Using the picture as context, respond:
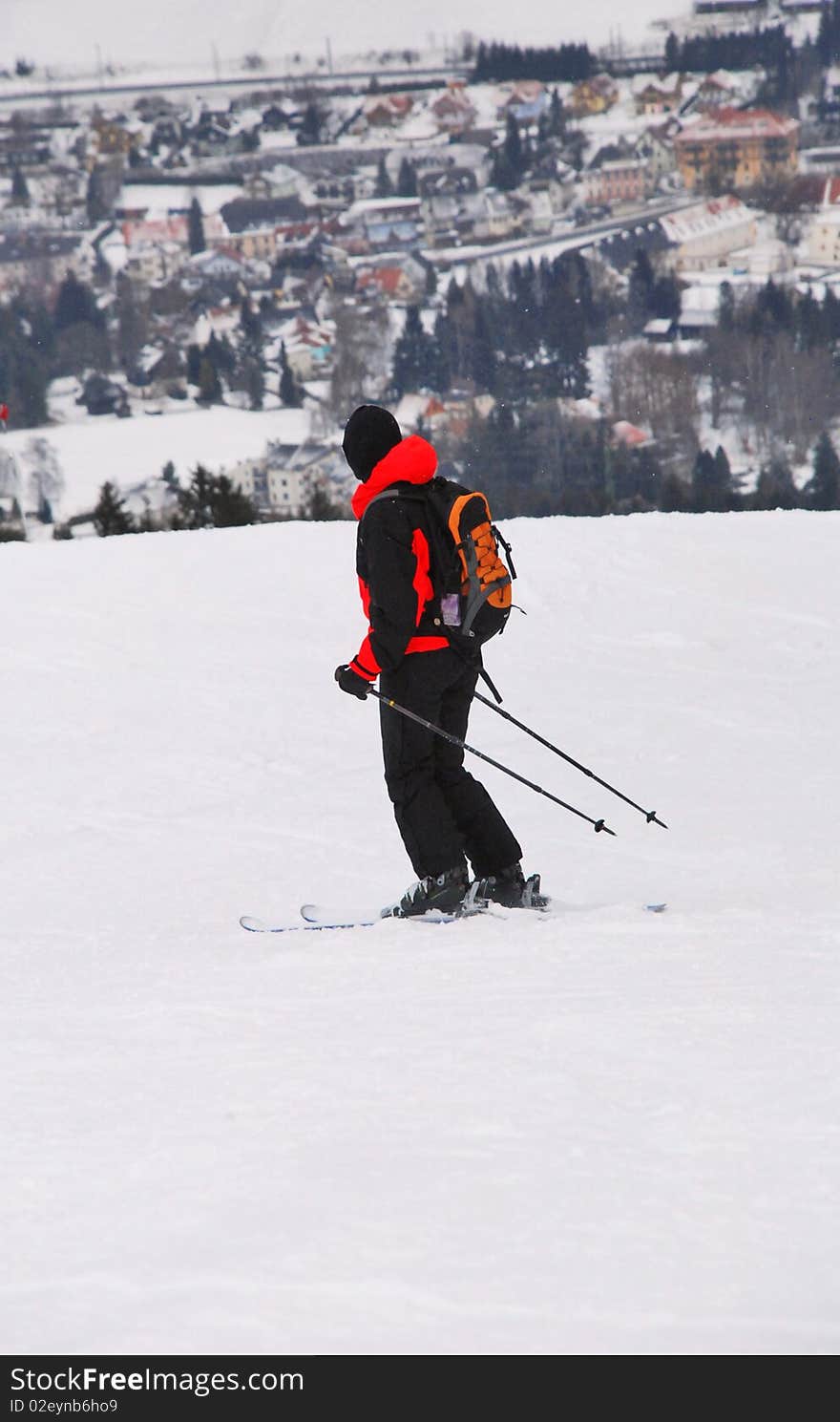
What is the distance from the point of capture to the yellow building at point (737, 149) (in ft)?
352

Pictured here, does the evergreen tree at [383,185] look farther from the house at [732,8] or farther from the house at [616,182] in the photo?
the house at [732,8]

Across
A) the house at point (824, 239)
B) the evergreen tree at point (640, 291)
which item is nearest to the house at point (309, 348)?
the evergreen tree at point (640, 291)

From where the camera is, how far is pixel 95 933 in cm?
493

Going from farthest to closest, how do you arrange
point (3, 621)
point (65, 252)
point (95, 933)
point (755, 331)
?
point (65, 252) → point (755, 331) → point (3, 621) → point (95, 933)

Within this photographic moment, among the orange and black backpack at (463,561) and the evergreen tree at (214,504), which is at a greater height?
the orange and black backpack at (463,561)

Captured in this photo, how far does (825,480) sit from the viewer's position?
5481cm

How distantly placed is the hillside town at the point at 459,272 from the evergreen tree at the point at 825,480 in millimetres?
188

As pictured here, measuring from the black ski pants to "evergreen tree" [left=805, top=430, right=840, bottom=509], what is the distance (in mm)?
48038

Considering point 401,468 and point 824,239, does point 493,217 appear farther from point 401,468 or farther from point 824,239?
point 401,468

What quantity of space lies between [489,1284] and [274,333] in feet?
320

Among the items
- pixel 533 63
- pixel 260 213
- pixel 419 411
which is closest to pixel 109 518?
pixel 419 411

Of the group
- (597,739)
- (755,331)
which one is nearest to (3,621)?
(597,739)

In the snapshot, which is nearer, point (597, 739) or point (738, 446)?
point (597, 739)
